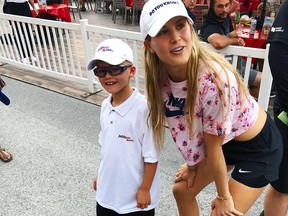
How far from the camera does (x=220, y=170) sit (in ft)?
4.06

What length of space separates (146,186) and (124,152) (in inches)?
7.7

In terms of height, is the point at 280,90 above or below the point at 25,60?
above

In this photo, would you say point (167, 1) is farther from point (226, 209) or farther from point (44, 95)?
point (44, 95)

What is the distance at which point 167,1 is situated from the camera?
3.43 ft

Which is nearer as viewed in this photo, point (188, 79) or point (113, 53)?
point (188, 79)

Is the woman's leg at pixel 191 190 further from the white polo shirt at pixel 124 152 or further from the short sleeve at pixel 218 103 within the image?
the short sleeve at pixel 218 103

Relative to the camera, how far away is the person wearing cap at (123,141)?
132 cm

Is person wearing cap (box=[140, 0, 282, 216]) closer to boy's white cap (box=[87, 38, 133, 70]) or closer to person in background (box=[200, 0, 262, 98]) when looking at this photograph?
boy's white cap (box=[87, 38, 133, 70])

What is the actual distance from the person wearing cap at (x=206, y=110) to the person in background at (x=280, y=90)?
0.39ft

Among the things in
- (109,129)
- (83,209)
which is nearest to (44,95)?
(83,209)

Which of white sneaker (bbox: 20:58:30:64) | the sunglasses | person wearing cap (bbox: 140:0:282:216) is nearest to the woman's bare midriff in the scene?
person wearing cap (bbox: 140:0:282:216)

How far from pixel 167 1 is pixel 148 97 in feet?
1.36

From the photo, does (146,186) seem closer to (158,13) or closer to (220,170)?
(220,170)

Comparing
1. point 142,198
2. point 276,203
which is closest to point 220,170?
point 142,198
